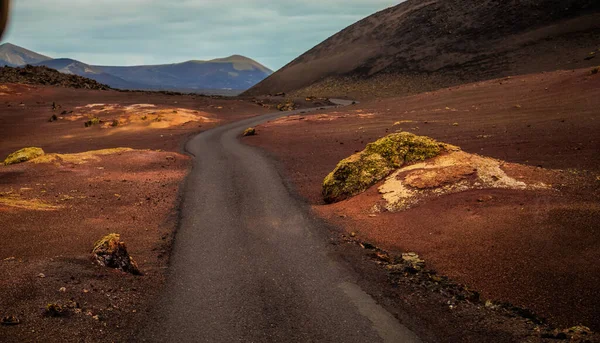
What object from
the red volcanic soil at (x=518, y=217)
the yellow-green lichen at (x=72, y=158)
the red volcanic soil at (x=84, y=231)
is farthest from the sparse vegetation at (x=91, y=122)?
the red volcanic soil at (x=518, y=217)

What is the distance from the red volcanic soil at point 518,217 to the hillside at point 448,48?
65.5 metres

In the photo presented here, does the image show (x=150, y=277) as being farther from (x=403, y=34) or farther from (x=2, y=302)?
(x=403, y=34)

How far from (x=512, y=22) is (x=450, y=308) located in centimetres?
13269

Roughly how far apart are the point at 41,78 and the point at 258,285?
113 meters

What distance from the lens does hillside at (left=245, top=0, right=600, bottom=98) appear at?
317 feet

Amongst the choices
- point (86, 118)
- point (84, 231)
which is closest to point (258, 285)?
point (84, 231)

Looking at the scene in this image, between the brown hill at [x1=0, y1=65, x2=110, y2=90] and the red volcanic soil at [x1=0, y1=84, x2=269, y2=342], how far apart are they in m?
64.1

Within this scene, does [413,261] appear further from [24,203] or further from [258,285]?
[24,203]

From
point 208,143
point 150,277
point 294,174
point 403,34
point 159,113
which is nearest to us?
point 150,277

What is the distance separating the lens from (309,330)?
358 inches

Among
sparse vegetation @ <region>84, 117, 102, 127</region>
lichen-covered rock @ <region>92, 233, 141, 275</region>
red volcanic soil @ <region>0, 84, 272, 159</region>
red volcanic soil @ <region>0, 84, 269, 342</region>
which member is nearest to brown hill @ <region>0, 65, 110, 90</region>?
red volcanic soil @ <region>0, 84, 272, 159</region>

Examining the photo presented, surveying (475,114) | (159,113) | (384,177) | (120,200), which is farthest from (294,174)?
(159,113)

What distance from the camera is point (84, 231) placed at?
581 inches

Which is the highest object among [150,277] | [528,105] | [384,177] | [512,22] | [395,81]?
[512,22]
